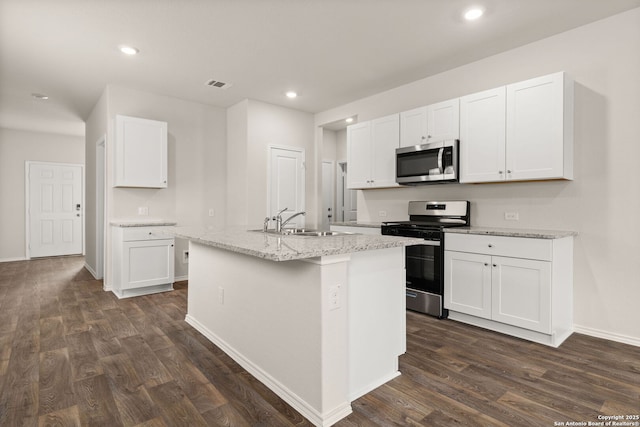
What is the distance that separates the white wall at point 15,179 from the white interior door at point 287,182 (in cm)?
537

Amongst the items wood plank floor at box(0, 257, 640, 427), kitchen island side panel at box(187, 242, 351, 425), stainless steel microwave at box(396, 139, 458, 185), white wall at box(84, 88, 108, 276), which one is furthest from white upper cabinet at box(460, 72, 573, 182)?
white wall at box(84, 88, 108, 276)

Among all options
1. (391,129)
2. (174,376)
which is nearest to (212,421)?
(174,376)

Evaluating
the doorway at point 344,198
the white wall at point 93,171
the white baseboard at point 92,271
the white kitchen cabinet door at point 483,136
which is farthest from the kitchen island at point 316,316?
the doorway at point 344,198

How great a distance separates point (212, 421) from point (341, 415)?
26.1 inches

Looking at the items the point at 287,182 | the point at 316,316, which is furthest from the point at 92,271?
the point at 316,316

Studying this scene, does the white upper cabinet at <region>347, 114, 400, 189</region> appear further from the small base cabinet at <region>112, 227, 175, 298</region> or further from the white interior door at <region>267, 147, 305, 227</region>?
the small base cabinet at <region>112, 227, 175, 298</region>

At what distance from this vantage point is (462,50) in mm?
3381

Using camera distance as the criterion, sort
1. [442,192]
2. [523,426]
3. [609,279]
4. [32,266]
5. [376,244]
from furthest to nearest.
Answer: [32,266] → [442,192] → [609,279] → [376,244] → [523,426]

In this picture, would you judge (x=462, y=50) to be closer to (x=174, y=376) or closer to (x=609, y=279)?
(x=609, y=279)

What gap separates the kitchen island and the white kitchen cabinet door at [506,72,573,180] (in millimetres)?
1573

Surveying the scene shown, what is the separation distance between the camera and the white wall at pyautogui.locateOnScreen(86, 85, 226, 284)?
449 cm

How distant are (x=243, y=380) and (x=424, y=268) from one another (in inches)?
81.1

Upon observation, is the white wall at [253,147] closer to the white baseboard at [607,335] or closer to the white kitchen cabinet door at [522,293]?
the white kitchen cabinet door at [522,293]

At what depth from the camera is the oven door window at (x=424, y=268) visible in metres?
3.36
